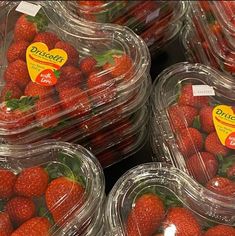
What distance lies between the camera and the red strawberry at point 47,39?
151 cm

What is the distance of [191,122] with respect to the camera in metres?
1.43

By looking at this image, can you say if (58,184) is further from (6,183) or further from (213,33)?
(213,33)

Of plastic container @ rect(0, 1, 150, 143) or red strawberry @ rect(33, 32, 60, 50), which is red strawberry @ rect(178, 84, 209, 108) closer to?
plastic container @ rect(0, 1, 150, 143)

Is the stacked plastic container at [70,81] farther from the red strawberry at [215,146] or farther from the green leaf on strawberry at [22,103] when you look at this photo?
the red strawberry at [215,146]

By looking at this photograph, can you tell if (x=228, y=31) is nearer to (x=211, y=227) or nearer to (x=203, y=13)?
(x=203, y=13)

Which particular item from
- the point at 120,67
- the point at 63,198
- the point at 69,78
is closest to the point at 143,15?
the point at 120,67

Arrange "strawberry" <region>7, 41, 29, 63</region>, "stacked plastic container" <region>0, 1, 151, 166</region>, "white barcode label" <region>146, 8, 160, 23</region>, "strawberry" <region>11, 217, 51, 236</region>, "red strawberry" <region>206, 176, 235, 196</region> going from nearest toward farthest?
"strawberry" <region>11, 217, 51, 236</region>, "red strawberry" <region>206, 176, 235, 196</region>, "stacked plastic container" <region>0, 1, 151, 166</region>, "strawberry" <region>7, 41, 29, 63</region>, "white barcode label" <region>146, 8, 160, 23</region>

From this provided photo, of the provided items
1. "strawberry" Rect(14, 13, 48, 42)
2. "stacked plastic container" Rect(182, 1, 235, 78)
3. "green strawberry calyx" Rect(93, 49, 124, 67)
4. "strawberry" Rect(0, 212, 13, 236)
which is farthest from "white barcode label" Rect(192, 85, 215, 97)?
"strawberry" Rect(0, 212, 13, 236)

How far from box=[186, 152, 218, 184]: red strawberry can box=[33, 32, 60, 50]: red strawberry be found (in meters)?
0.60

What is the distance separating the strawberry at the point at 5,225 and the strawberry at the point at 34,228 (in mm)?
21

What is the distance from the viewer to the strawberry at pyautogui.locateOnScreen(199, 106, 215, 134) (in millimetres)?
1406

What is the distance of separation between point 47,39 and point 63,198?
588 mm

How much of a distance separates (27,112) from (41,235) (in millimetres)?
390

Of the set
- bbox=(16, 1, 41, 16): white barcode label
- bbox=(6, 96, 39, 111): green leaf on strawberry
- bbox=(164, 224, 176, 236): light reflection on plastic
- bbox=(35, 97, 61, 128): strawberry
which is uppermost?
bbox=(16, 1, 41, 16): white barcode label
